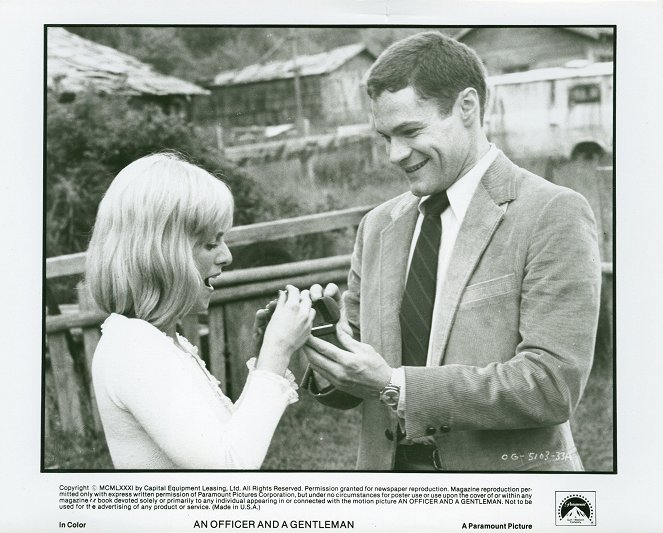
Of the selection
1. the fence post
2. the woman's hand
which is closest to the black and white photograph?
the fence post

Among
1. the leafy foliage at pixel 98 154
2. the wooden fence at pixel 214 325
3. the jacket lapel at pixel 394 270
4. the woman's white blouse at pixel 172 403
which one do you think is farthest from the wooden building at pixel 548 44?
the woman's white blouse at pixel 172 403

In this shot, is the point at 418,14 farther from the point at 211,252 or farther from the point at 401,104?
the point at 211,252

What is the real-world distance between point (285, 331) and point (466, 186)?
95 cm

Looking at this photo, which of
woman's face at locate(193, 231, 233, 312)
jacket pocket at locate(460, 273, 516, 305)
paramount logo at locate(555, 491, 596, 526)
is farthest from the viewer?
paramount logo at locate(555, 491, 596, 526)

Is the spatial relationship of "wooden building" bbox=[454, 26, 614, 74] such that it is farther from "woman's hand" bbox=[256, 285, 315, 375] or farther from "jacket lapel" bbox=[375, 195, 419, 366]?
"woman's hand" bbox=[256, 285, 315, 375]

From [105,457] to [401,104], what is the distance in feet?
6.41

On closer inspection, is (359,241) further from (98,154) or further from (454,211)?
(98,154)

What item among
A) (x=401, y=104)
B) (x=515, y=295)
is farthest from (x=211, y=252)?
(x=515, y=295)

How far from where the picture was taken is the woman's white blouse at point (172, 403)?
2.42 meters

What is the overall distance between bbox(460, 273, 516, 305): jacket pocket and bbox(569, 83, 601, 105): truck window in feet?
2.86

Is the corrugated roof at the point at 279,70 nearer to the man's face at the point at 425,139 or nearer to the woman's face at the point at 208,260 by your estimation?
the man's face at the point at 425,139

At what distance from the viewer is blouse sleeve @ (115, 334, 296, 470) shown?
2.41 metres

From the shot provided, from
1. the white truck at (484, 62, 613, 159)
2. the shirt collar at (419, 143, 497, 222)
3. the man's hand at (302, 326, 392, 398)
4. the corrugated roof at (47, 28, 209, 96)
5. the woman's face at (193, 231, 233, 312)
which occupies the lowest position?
the man's hand at (302, 326, 392, 398)
